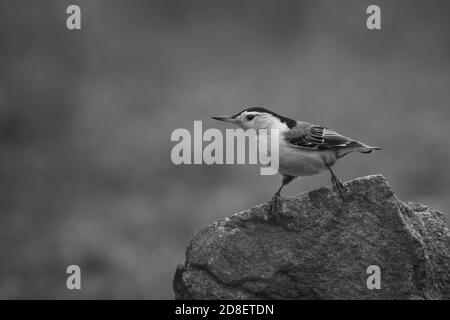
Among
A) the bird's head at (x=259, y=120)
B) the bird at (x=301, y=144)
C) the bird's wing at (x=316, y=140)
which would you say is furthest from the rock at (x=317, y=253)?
the bird's head at (x=259, y=120)

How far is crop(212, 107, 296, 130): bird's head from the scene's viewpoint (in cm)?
860

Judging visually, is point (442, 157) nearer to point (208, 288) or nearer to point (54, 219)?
point (54, 219)

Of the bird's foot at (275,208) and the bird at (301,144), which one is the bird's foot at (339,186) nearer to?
the bird at (301,144)

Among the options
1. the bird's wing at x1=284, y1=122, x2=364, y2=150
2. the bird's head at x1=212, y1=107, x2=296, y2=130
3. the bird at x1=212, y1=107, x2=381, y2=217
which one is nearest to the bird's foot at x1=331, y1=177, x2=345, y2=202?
the bird at x1=212, y1=107, x2=381, y2=217

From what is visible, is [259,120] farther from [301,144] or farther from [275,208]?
[275,208]

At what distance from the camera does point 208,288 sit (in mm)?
7777

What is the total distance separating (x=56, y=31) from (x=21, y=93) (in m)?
2.49

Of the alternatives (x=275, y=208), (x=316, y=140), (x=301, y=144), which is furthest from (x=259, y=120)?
(x=275, y=208)

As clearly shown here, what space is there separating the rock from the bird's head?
3.03ft

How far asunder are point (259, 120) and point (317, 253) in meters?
1.57

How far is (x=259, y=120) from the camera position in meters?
8.61

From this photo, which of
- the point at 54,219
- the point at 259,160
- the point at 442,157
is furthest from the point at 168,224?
the point at 259,160

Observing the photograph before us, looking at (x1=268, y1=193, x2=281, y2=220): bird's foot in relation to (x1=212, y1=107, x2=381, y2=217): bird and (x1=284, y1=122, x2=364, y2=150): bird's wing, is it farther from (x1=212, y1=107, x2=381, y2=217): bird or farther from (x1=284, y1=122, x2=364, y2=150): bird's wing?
(x1=284, y1=122, x2=364, y2=150): bird's wing

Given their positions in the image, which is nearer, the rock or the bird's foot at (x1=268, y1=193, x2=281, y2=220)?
the rock
